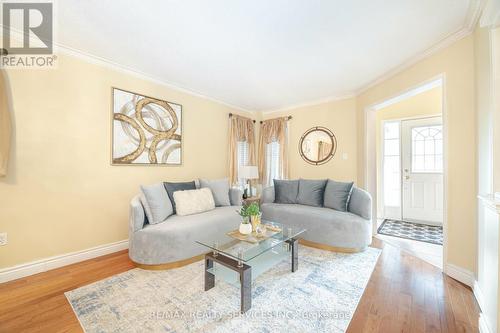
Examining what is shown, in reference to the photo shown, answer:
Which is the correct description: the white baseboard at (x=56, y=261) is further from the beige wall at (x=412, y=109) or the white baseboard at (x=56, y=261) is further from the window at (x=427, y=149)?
the window at (x=427, y=149)

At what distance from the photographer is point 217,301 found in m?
1.73

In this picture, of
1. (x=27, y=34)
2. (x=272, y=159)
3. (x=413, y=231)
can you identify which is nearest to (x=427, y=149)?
(x=413, y=231)

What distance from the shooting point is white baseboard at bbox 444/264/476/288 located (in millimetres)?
1946

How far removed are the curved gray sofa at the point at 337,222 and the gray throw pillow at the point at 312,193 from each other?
0.56 feet

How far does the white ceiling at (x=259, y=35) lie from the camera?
5.74 feet

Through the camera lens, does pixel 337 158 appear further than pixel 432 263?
Yes

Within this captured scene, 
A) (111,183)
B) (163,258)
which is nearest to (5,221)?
(111,183)

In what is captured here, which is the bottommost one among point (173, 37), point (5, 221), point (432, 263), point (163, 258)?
point (432, 263)

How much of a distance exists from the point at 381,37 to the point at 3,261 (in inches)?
178

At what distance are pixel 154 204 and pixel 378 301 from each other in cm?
251

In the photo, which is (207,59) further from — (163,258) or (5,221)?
(5,221)

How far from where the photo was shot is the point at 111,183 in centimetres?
274

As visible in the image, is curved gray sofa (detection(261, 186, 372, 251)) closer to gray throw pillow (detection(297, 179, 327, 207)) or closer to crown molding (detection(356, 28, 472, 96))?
gray throw pillow (detection(297, 179, 327, 207))

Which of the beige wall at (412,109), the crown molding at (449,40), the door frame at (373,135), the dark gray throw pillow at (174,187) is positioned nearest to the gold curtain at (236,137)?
the dark gray throw pillow at (174,187)
